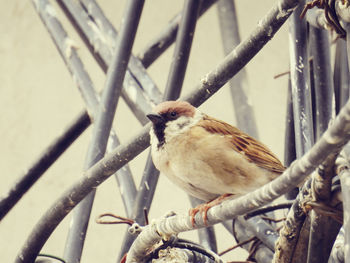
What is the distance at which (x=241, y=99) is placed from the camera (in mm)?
1908

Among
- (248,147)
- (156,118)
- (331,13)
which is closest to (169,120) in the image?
(156,118)

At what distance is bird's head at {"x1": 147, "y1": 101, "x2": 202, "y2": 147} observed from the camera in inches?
51.5

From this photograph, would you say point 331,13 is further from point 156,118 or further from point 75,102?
point 75,102

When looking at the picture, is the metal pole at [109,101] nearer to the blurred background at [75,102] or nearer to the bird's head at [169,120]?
the bird's head at [169,120]

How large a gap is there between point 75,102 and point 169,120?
5.62ft

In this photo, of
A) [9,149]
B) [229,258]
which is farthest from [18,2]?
[229,258]

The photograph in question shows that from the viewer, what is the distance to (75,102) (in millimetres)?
2986

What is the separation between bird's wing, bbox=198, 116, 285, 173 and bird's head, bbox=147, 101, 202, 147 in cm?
4

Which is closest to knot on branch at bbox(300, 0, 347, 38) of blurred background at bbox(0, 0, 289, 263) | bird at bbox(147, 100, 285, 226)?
bird at bbox(147, 100, 285, 226)

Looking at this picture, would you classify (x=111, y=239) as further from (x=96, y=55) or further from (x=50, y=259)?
(x=50, y=259)

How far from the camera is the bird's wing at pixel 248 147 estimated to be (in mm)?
1326

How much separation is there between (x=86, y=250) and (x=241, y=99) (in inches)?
51.6

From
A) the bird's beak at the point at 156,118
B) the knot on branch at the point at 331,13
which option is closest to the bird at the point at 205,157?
the bird's beak at the point at 156,118

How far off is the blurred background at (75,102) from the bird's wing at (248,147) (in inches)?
58.3
